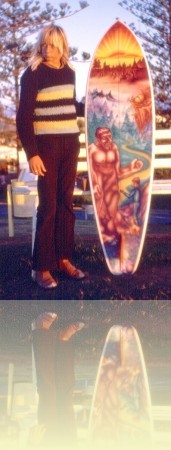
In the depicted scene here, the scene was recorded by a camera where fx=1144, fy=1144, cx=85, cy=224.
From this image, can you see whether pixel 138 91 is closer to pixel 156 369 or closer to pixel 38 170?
pixel 38 170

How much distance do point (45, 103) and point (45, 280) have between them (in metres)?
0.99

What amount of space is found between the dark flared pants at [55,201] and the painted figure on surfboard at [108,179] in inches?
12.2

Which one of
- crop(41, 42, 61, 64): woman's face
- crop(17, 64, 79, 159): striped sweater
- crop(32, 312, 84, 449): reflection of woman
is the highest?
crop(41, 42, 61, 64): woman's face

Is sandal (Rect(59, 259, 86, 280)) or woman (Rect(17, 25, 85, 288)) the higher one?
woman (Rect(17, 25, 85, 288))

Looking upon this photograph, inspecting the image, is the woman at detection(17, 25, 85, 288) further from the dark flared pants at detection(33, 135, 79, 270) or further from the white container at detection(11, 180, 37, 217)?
the white container at detection(11, 180, 37, 217)

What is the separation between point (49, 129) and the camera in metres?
6.25

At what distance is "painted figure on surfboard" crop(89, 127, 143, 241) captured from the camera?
6.79 m

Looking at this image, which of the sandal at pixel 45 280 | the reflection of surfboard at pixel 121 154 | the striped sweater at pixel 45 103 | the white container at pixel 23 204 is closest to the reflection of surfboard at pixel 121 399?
the sandal at pixel 45 280

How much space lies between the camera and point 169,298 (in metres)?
6.13

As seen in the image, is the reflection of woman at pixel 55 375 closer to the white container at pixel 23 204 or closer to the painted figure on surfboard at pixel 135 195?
the painted figure on surfboard at pixel 135 195

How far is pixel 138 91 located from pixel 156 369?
9.76 ft

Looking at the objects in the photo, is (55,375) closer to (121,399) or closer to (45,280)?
(121,399)

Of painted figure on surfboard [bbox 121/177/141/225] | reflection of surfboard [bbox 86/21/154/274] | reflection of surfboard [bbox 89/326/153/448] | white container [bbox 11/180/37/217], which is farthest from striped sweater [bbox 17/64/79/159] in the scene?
white container [bbox 11/180/37/217]

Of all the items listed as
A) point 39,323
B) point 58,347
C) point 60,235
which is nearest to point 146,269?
point 60,235
